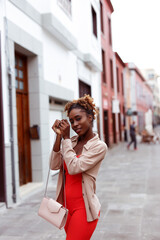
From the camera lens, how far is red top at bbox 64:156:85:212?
2.53 m

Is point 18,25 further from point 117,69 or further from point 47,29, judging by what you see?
point 117,69

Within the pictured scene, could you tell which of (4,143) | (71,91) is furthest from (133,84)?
(4,143)

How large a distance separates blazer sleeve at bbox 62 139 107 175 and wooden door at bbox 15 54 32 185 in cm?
538

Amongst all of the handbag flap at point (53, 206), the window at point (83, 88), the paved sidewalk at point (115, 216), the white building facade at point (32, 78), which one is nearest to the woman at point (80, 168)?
the handbag flap at point (53, 206)

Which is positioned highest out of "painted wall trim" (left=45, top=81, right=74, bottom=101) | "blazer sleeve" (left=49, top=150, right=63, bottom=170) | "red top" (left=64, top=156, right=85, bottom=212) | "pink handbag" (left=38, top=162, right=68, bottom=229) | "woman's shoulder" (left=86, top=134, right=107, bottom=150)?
"painted wall trim" (left=45, top=81, right=74, bottom=101)

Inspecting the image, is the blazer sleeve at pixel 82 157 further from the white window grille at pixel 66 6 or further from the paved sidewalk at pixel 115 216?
the white window grille at pixel 66 6

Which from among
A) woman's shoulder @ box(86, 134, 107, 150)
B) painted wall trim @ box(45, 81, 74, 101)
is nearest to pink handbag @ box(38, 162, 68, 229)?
woman's shoulder @ box(86, 134, 107, 150)

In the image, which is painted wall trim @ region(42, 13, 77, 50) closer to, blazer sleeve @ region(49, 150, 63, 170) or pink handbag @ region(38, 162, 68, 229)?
blazer sleeve @ region(49, 150, 63, 170)

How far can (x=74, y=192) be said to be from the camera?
2.54 m

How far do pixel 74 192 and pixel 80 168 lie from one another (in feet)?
0.83

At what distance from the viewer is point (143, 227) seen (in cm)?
483

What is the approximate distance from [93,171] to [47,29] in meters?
7.01

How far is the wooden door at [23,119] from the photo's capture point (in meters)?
7.72

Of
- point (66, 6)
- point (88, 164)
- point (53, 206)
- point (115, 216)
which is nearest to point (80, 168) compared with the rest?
point (88, 164)
